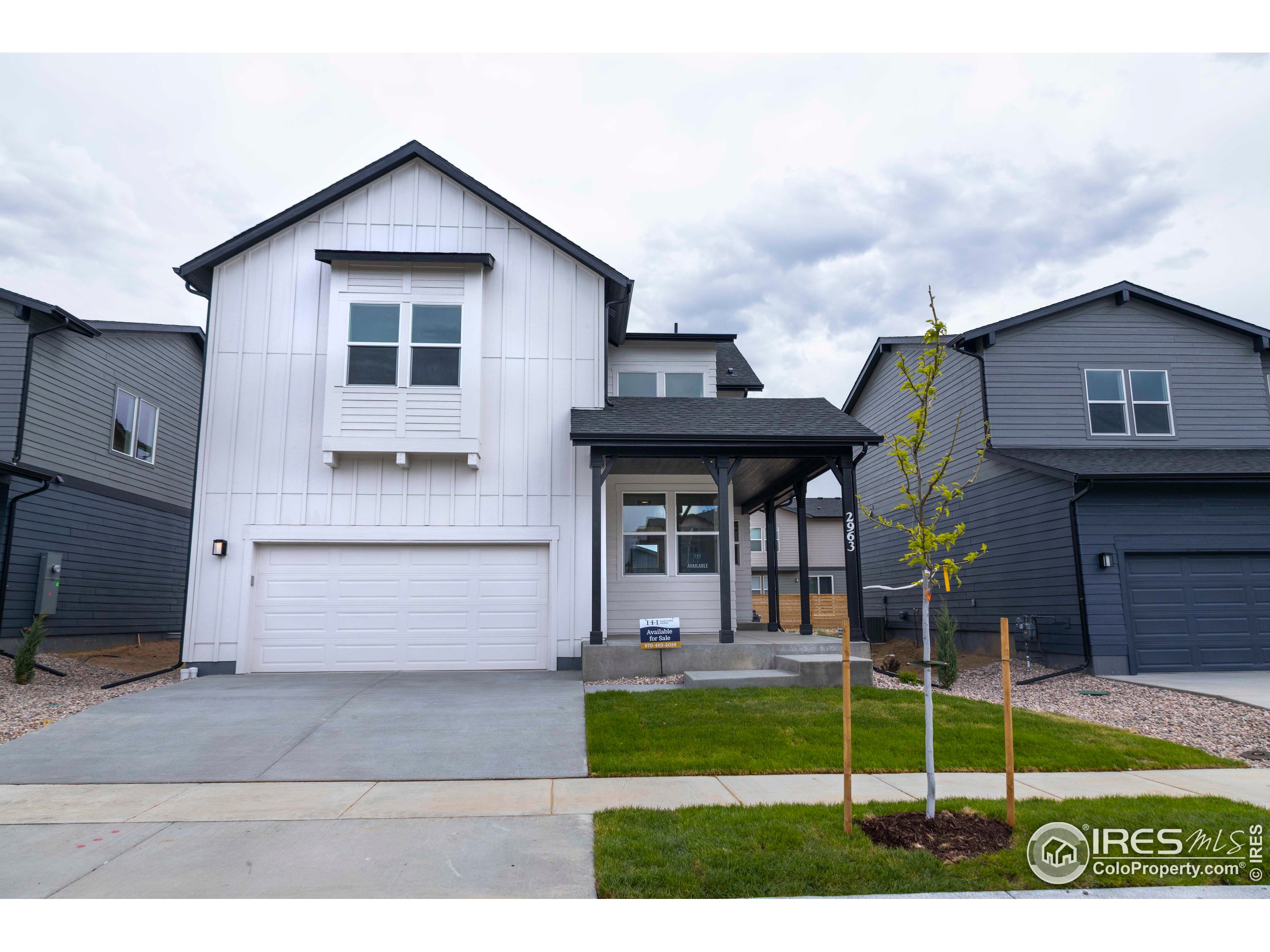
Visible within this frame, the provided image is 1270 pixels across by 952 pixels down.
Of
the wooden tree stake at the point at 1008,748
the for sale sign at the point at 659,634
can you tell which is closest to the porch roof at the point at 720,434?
the for sale sign at the point at 659,634

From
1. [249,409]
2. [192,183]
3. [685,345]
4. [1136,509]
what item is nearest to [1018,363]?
[1136,509]

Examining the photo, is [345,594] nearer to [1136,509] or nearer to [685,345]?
[685,345]

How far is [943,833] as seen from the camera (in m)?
4.38

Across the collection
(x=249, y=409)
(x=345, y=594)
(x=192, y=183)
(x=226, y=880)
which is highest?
(x=192, y=183)

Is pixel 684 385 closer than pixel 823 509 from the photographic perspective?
Yes

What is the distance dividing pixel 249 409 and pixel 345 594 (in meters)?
3.38

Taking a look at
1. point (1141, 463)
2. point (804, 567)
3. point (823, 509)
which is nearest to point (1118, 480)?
point (1141, 463)

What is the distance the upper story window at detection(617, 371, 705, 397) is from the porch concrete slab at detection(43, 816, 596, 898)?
10.7 m

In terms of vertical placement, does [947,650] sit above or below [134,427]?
below

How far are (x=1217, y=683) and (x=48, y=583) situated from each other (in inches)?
758

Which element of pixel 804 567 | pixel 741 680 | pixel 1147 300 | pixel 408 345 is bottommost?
pixel 741 680

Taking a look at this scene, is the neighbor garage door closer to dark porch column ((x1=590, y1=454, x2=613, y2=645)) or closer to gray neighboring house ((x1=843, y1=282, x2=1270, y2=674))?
gray neighboring house ((x1=843, y1=282, x2=1270, y2=674))

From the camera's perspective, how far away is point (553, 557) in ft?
39.7

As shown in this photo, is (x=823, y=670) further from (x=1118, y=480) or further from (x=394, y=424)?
(x=394, y=424)
